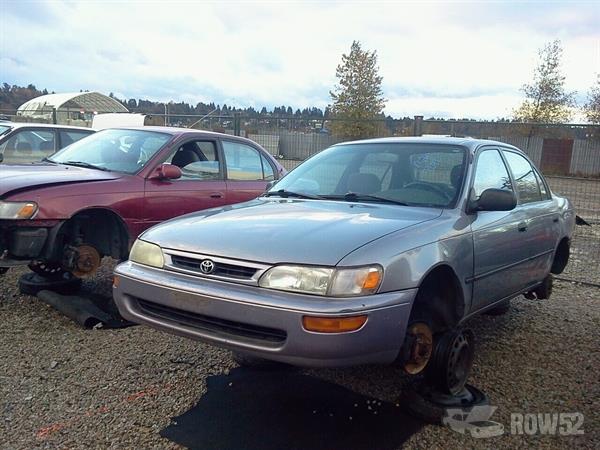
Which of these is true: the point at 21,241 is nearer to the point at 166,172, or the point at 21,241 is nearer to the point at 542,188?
the point at 166,172

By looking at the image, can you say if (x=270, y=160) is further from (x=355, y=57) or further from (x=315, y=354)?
(x=355, y=57)

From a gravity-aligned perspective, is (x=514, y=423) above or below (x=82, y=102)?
below

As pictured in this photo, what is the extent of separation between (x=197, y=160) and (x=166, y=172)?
2.78 feet

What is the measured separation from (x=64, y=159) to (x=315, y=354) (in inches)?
181

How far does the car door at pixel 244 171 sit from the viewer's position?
6.57 meters

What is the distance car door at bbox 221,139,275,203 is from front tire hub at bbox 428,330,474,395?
358cm

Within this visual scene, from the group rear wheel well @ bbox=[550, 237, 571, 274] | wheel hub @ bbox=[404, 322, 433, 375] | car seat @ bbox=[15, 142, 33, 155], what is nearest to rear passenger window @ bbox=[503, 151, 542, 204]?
rear wheel well @ bbox=[550, 237, 571, 274]

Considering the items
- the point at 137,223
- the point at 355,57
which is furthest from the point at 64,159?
the point at 355,57

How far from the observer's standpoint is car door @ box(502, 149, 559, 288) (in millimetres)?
4477

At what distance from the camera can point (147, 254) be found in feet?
11.2

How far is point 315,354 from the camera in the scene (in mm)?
2729

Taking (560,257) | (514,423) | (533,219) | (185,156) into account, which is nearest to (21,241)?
(185,156)

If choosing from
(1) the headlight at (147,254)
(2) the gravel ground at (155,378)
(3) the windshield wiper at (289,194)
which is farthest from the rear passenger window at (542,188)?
(1) the headlight at (147,254)

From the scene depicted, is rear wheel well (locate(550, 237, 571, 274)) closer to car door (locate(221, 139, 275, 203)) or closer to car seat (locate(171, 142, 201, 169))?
car door (locate(221, 139, 275, 203))
